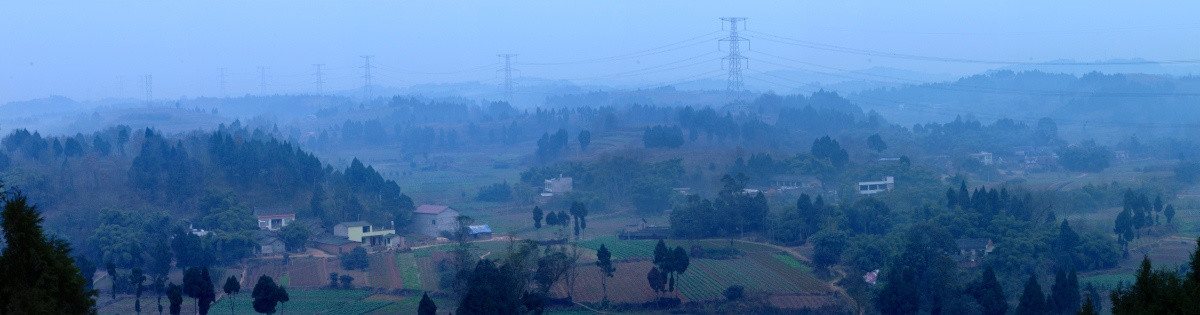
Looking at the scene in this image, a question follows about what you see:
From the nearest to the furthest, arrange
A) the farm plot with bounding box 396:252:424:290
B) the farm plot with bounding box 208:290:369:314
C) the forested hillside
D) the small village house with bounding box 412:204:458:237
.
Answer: the farm plot with bounding box 208:290:369:314 → the farm plot with bounding box 396:252:424:290 → the forested hillside → the small village house with bounding box 412:204:458:237

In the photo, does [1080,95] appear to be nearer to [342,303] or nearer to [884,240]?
[884,240]

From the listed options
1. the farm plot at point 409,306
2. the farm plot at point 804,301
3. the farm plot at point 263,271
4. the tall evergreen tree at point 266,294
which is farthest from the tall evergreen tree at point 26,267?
the farm plot at point 263,271

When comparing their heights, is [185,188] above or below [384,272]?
above

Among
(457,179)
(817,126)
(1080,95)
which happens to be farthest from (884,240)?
(1080,95)

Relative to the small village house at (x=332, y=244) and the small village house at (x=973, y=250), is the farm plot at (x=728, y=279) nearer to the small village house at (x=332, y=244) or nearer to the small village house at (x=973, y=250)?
the small village house at (x=973, y=250)

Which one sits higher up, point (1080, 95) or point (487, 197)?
point (1080, 95)

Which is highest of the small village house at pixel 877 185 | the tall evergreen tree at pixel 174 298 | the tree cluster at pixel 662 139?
the tree cluster at pixel 662 139

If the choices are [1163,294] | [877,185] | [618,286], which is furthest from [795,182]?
[1163,294]

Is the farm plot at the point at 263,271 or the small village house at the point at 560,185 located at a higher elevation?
the small village house at the point at 560,185

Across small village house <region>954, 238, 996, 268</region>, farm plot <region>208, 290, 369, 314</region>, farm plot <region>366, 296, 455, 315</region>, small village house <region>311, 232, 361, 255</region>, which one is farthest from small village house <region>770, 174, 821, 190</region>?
farm plot <region>208, 290, 369, 314</region>

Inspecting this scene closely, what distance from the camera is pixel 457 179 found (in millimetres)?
41031

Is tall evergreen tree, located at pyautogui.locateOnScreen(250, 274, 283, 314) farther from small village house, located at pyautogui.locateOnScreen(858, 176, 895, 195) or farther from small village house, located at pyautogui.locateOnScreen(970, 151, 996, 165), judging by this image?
small village house, located at pyautogui.locateOnScreen(970, 151, 996, 165)

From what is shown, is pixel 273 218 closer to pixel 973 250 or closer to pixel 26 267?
pixel 973 250

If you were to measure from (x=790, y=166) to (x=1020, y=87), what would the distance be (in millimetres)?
59530
